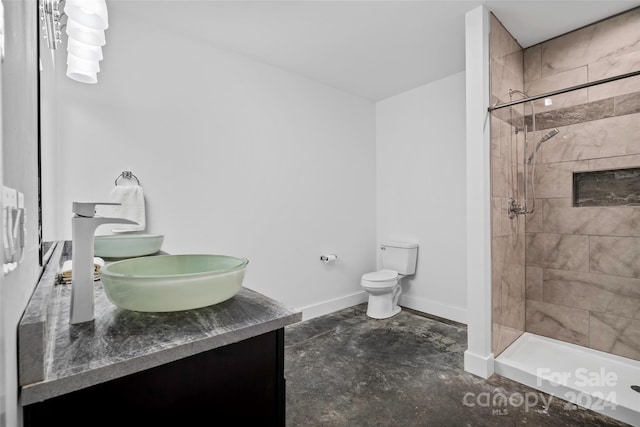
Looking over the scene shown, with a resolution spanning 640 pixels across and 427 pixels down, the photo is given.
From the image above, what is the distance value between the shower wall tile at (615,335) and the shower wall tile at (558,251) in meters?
0.39

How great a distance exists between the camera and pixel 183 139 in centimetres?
244

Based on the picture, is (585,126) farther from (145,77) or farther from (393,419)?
(145,77)

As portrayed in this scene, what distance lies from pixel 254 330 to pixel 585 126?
293 centimetres

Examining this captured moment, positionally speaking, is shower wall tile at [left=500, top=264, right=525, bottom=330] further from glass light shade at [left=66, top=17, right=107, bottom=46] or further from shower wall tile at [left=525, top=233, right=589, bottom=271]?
glass light shade at [left=66, top=17, right=107, bottom=46]

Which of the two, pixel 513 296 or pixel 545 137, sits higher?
pixel 545 137

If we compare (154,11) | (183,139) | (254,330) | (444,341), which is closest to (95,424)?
(254,330)

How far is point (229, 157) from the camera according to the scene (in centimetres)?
270

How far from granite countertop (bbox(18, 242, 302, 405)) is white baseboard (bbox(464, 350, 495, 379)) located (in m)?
1.92

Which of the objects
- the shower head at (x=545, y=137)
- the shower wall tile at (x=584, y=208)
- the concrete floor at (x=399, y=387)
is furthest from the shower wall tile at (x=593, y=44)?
the concrete floor at (x=399, y=387)

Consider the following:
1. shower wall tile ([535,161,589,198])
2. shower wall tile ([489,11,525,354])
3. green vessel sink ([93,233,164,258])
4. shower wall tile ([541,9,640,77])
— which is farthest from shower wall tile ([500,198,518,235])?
green vessel sink ([93,233,164,258])

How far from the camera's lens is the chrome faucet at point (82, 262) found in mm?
739

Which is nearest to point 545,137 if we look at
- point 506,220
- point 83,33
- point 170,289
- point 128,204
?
point 506,220

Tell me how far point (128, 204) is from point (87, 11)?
1.23 m

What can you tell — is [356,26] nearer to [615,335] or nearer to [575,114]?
[575,114]
